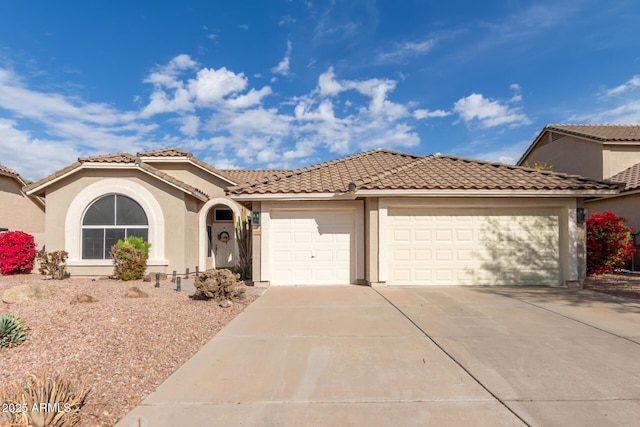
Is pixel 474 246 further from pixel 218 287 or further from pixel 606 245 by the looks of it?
pixel 218 287

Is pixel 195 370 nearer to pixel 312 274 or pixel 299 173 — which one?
pixel 312 274

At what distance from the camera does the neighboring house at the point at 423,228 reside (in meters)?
9.94

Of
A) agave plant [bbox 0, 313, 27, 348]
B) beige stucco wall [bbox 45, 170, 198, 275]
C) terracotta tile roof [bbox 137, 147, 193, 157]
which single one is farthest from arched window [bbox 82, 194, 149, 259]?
agave plant [bbox 0, 313, 27, 348]

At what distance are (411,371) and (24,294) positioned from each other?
8.11m

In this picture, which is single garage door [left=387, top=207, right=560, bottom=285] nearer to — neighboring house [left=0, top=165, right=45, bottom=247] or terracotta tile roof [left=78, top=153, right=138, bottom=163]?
terracotta tile roof [left=78, top=153, right=138, bottom=163]

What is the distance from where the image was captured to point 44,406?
2816 millimetres

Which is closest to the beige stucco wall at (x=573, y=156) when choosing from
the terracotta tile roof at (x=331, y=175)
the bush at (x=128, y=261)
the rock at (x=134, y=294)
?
the terracotta tile roof at (x=331, y=175)

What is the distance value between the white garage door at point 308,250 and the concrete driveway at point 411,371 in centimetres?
322

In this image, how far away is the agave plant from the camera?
4723 mm

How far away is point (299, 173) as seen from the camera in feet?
38.3

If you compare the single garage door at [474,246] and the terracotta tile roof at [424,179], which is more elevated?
the terracotta tile roof at [424,179]

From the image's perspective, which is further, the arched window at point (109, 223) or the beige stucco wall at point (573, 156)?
the beige stucco wall at point (573, 156)

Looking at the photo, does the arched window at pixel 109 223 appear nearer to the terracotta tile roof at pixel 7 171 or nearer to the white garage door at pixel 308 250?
the white garage door at pixel 308 250

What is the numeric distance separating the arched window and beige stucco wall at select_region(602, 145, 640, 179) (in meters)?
21.6
